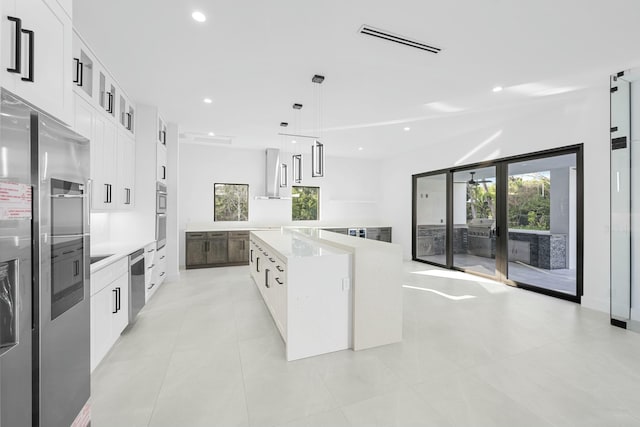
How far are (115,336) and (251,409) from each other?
166cm

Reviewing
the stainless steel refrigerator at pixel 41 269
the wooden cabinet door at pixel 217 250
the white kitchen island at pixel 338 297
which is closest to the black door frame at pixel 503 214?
the white kitchen island at pixel 338 297

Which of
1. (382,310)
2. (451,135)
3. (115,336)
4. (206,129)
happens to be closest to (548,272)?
(451,135)

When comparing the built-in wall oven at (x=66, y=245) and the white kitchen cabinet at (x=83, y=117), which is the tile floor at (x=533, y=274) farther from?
the white kitchen cabinet at (x=83, y=117)

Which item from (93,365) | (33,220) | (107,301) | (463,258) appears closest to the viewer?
(33,220)

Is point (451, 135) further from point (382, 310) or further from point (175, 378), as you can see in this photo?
point (175, 378)

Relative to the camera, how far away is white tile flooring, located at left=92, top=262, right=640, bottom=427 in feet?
5.80

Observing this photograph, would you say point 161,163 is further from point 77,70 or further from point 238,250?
point 238,250

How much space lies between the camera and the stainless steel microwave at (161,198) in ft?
14.6

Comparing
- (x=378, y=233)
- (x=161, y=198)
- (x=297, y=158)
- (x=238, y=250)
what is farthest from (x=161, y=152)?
(x=378, y=233)

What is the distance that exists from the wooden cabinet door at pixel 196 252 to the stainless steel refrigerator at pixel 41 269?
4.88m

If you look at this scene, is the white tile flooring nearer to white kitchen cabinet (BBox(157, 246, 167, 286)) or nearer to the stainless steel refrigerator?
the stainless steel refrigerator

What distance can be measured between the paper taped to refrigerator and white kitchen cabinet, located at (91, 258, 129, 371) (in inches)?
52.6

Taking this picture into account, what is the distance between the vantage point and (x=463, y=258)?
6070mm

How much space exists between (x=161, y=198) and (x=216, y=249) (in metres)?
2.00
